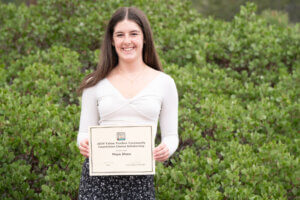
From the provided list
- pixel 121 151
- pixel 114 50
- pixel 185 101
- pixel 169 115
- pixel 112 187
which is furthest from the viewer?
pixel 185 101

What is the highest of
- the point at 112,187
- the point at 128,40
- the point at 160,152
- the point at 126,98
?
the point at 128,40

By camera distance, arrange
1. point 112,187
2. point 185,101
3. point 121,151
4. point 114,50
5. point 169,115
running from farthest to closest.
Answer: point 185,101
point 114,50
point 169,115
point 112,187
point 121,151

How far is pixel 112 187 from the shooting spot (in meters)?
2.14

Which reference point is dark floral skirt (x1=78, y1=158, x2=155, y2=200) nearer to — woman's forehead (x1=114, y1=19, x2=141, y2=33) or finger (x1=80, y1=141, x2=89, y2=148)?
finger (x1=80, y1=141, x2=89, y2=148)

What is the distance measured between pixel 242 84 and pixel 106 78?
3.56 meters

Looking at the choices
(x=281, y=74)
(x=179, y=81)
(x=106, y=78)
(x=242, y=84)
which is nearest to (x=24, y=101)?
(x=179, y=81)

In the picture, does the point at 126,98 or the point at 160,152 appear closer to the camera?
the point at 160,152

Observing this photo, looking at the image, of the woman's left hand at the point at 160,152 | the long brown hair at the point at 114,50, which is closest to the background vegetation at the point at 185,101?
the woman's left hand at the point at 160,152

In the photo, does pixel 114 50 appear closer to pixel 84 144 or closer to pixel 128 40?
pixel 128 40

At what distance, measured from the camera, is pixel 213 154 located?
3.76m

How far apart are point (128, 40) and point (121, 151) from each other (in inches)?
23.2

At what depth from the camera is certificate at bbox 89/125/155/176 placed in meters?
2.02

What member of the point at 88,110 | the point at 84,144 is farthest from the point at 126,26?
the point at 84,144

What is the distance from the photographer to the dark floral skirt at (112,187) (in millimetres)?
2139
